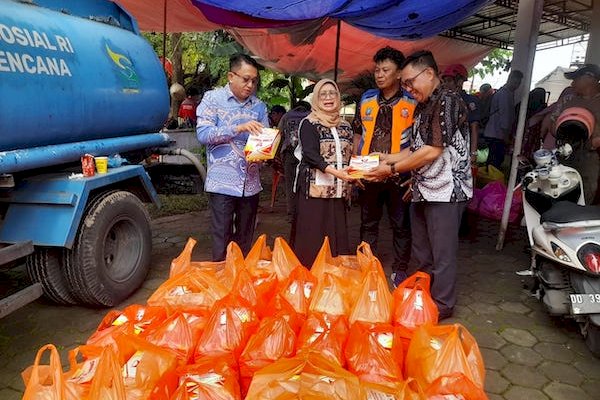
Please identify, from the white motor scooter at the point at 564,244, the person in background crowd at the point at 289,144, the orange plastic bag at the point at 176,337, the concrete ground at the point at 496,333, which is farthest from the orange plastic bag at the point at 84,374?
the person in background crowd at the point at 289,144

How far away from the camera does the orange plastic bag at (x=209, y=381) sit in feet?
5.20

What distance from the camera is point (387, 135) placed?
11.4 ft

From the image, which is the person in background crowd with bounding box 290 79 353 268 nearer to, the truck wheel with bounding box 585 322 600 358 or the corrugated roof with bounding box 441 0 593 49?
the truck wheel with bounding box 585 322 600 358

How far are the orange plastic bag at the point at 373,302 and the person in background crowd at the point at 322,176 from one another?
0.99 metres

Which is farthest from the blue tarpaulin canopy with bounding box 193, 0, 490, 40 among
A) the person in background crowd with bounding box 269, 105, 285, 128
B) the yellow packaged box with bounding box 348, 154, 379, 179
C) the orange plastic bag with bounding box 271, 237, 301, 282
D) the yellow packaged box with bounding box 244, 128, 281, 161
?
the person in background crowd with bounding box 269, 105, 285, 128

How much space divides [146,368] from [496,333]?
2.41m

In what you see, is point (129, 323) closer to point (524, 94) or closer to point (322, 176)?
point (322, 176)

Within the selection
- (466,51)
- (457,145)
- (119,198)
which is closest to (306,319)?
(457,145)

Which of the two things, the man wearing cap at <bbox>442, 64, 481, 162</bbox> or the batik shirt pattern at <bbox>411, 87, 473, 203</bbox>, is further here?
the man wearing cap at <bbox>442, 64, 481, 162</bbox>

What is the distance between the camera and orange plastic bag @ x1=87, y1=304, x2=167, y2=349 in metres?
1.96

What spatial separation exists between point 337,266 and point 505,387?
1141mm

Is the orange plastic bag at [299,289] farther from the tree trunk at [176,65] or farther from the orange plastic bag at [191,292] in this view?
the tree trunk at [176,65]

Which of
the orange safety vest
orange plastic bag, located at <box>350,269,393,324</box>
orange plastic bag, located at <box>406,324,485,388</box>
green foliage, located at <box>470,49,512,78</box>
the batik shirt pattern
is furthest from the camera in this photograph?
green foliage, located at <box>470,49,512,78</box>

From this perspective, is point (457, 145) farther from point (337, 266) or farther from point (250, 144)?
point (250, 144)
